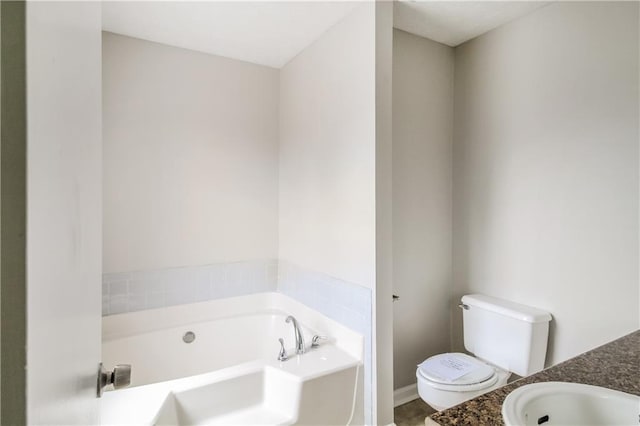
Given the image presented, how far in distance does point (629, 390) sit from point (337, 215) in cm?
151

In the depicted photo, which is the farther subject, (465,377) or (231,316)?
(231,316)

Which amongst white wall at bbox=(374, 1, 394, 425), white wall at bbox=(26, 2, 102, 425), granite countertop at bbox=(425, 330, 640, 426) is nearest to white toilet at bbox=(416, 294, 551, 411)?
white wall at bbox=(374, 1, 394, 425)

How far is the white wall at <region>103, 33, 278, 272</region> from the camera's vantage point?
89.4 inches

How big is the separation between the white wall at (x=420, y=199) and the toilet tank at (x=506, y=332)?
0.28m

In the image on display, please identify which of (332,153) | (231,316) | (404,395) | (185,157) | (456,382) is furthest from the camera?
(231,316)

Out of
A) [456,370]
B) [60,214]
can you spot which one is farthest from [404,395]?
[60,214]

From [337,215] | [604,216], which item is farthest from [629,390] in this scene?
[337,215]

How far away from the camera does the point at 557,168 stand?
74.8 inches

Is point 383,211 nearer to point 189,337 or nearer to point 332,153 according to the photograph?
Result: point 332,153

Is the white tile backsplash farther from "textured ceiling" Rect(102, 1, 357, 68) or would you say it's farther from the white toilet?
"textured ceiling" Rect(102, 1, 357, 68)

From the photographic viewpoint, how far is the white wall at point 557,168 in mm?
1651

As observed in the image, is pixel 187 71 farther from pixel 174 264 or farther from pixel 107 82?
pixel 174 264

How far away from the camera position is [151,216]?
2.39m

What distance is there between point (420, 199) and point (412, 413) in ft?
4.63
